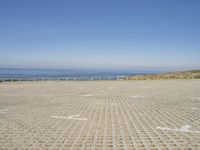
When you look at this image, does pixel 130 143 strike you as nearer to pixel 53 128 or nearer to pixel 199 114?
A: pixel 53 128

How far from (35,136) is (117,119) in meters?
2.76

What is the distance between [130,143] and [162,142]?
705 mm

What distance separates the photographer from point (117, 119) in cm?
698

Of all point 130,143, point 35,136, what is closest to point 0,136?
point 35,136

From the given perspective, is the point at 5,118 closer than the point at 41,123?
No

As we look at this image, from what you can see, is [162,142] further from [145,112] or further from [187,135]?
[145,112]

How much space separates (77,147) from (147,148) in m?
1.44

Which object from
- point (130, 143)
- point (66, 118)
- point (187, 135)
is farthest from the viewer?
point (66, 118)

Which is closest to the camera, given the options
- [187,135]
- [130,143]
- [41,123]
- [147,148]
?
[147,148]

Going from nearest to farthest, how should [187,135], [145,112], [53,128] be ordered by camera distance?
1. [187,135]
2. [53,128]
3. [145,112]

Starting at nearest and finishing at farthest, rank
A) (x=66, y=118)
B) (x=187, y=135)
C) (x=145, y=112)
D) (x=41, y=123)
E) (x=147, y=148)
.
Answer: (x=147, y=148)
(x=187, y=135)
(x=41, y=123)
(x=66, y=118)
(x=145, y=112)

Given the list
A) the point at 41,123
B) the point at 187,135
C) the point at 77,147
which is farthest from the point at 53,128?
the point at 187,135

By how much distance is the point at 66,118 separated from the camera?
7293 millimetres

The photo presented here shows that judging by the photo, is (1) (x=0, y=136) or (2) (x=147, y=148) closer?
(2) (x=147, y=148)
